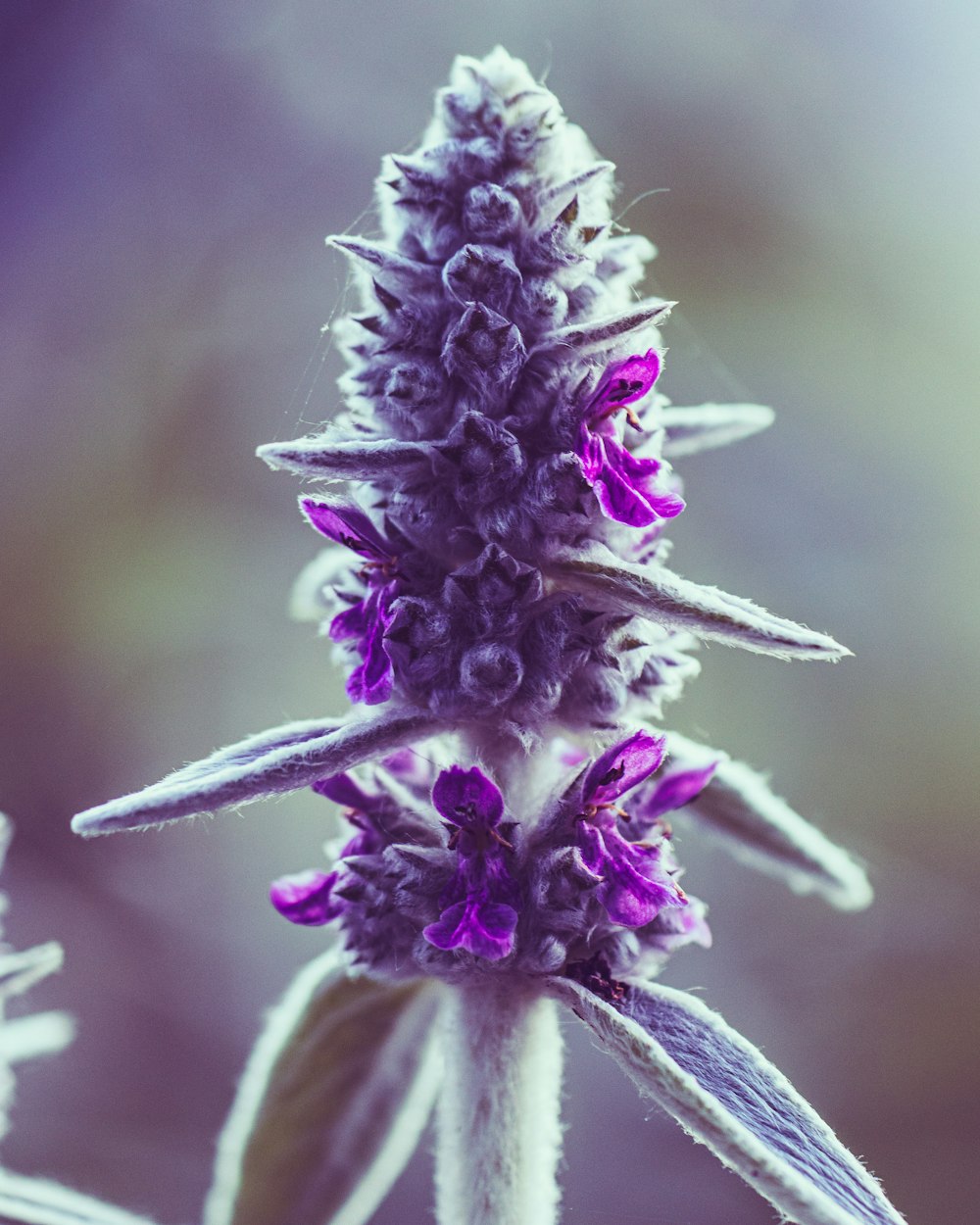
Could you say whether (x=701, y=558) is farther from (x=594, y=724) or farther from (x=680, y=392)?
(x=594, y=724)

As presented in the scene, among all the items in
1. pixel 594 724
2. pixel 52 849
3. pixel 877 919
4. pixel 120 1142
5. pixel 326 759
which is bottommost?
pixel 120 1142

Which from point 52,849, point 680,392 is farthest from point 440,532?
point 52,849

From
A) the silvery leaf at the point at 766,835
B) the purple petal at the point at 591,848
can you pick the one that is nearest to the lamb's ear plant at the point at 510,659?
the purple petal at the point at 591,848

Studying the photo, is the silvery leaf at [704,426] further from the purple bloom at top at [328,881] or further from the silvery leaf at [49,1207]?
the silvery leaf at [49,1207]

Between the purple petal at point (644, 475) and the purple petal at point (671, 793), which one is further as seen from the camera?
the purple petal at point (671, 793)

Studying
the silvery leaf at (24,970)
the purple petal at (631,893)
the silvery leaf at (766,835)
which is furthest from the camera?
the silvery leaf at (24,970)

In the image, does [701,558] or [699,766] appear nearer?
[699,766]

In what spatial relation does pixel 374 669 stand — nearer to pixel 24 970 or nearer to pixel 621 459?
pixel 621 459
